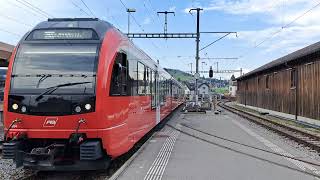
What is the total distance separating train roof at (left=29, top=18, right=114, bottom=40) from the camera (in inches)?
377

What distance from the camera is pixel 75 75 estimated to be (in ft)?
29.8

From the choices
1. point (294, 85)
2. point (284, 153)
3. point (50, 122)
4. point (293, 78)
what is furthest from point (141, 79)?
point (293, 78)

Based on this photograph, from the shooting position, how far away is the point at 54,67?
30.2 ft

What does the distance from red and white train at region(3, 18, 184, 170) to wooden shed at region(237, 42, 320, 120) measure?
567 inches

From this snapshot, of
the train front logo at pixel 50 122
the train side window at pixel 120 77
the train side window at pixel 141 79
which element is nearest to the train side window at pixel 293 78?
the train side window at pixel 141 79

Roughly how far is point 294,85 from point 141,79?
16.8m

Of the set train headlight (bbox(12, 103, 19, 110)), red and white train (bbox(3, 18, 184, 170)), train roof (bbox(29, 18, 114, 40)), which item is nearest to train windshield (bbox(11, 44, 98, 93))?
red and white train (bbox(3, 18, 184, 170))

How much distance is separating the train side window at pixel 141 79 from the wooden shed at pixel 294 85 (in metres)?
10.6

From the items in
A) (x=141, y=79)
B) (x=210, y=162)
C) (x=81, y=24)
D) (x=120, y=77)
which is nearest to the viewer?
(x=81, y=24)

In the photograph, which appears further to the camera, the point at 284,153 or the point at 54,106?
the point at 284,153

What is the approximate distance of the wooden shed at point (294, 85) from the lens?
23.1m

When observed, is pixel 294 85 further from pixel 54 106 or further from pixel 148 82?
pixel 54 106

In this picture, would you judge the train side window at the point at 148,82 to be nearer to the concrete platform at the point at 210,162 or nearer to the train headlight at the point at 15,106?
the concrete platform at the point at 210,162

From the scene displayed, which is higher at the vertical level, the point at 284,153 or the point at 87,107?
the point at 87,107
